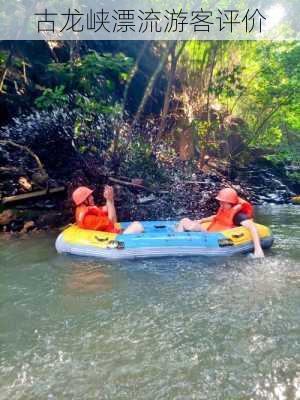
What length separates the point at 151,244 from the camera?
19.3 ft

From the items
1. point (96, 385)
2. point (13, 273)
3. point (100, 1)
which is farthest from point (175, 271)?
point (100, 1)

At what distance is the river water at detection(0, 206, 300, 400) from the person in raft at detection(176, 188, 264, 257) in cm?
62

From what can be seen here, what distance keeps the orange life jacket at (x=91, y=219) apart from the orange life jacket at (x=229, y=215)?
165cm

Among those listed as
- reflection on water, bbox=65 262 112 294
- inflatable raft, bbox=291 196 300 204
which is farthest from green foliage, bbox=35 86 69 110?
inflatable raft, bbox=291 196 300 204

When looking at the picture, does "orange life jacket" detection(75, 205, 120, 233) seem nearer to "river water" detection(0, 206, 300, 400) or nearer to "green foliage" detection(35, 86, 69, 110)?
"river water" detection(0, 206, 300, 400)

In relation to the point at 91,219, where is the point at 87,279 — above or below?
below

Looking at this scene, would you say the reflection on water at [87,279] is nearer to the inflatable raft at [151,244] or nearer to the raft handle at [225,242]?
the inflatable raft at [151,244]

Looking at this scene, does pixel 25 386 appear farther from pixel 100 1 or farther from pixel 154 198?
pixel 100 1

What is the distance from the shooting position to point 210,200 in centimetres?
1063

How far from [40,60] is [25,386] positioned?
28.2ft

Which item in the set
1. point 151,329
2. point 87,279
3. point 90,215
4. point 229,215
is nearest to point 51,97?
point 90,215

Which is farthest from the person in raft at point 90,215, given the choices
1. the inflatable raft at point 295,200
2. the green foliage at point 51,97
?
the inflatable raft at point 295,200

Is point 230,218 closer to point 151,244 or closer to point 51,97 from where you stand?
point 151,244

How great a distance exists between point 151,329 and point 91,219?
2.93 m
